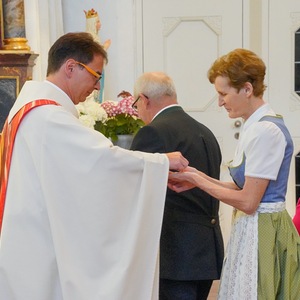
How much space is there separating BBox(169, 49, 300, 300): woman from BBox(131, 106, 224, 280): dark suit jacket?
7.6 inches

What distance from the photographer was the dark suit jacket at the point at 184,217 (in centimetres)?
285

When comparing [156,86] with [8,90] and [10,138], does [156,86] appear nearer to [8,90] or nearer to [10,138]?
[10,138]

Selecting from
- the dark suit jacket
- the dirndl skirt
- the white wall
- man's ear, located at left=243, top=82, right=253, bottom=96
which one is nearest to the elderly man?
the dark suit jacket

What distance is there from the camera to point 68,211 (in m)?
2.37

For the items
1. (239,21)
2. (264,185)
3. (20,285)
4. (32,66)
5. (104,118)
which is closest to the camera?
(20,285)

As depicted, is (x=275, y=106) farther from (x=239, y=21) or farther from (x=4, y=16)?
(x=4, y=16)

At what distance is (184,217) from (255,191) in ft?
1.43

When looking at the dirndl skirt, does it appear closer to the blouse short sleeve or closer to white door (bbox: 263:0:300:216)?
the blouse short sleeve

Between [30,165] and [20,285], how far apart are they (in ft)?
1.38

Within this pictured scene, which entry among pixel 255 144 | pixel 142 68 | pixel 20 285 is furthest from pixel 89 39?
pixel 142 68

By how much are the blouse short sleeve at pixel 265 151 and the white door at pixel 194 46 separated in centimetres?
332

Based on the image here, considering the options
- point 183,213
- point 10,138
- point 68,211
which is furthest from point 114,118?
point 68,211

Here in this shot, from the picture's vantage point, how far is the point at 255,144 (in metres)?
2.54

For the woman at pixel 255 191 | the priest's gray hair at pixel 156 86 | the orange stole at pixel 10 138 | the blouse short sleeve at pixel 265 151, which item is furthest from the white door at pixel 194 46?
the orange stole at pixel 10 138
